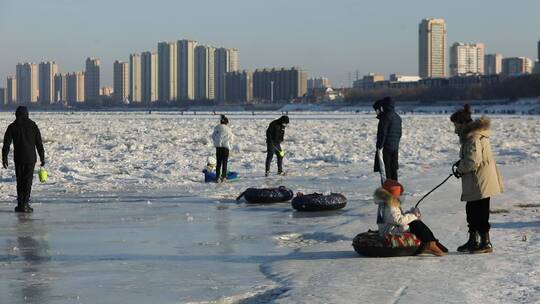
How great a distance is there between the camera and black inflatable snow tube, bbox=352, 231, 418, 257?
800 cm

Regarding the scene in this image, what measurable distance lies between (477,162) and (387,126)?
4.99 m

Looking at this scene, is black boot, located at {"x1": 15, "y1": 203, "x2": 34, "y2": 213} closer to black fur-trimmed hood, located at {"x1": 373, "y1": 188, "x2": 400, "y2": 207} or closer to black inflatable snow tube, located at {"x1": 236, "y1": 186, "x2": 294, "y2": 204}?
black inflatable snow tube, located at {"x1": 236, "y1": 186, "x2": 294, "y2": 204}

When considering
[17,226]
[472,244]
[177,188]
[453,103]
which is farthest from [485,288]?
[453,103]

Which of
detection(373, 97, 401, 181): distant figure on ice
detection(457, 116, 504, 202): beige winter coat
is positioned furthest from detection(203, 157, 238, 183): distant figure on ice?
Answer: detection(457, 116, 504, 202): beige winter coat

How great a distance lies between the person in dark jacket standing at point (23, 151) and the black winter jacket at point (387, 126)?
4992 mm

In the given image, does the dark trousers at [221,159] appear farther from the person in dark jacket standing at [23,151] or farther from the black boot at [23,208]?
the black boot at [23,208]

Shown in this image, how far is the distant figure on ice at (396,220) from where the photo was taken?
809cm

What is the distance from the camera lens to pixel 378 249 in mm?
8000

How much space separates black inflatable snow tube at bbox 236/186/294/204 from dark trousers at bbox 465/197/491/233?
17.5ft

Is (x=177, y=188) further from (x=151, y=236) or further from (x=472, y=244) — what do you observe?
(x=472, y=244)

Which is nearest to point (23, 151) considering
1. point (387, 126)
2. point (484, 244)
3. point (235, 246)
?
point (235, 246)

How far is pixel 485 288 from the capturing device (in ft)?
21.7

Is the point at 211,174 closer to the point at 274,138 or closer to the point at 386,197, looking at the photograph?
the point at 274,138

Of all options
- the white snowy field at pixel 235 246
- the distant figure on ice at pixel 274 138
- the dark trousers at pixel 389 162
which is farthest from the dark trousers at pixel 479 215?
the distant figure on ice at pixel 274 138
